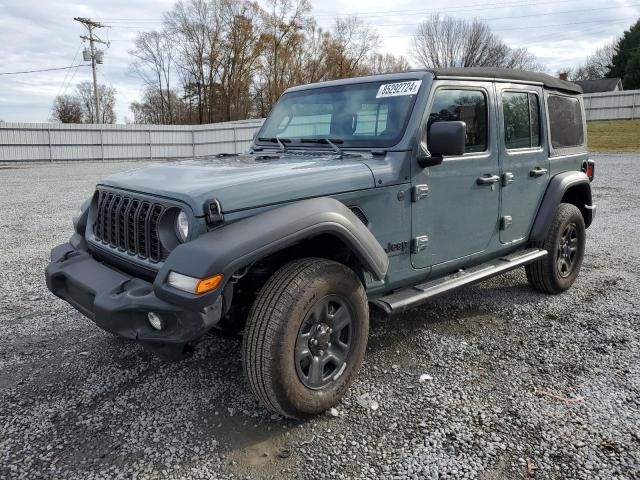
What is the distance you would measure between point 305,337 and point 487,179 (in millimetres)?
1965

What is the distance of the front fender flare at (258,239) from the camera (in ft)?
7.39

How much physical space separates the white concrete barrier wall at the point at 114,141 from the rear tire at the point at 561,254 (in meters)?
20.1

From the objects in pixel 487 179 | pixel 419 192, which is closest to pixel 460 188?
pixel 487 179

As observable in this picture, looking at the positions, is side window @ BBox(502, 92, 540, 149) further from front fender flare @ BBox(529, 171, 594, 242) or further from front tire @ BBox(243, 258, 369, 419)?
front tire @ BBox(243, 258, 369, 419)

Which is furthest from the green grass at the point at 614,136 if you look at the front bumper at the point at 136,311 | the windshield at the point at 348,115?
the front bumper at the point at 136,311

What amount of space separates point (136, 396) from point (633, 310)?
4.03m

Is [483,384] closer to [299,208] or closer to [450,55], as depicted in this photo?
[299,208]

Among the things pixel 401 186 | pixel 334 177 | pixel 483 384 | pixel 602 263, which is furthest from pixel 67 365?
pixel 602 263

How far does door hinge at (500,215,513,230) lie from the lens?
4043 mm

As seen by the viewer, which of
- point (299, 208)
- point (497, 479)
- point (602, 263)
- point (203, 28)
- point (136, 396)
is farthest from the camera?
point (203, 28)

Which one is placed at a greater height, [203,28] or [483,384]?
[203,28]

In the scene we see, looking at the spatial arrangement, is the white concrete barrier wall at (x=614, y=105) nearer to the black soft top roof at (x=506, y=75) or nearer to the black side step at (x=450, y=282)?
the black soft top roof at (x=506, y=75)

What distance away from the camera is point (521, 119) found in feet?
13.9

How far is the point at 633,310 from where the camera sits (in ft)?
14.3
